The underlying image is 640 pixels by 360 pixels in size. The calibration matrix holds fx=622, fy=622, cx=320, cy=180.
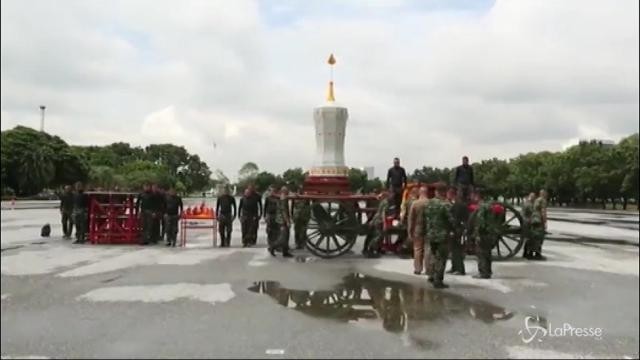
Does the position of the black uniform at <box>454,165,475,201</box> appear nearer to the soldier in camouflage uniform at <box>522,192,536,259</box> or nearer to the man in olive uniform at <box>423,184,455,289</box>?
the soldier in camouflage uniform at <box>522,192,536,259</box>

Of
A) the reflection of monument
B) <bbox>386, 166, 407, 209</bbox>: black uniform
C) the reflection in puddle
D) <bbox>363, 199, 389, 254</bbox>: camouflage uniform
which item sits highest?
the reflection of monument

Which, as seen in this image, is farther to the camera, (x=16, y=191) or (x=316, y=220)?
(x=316, y=220)

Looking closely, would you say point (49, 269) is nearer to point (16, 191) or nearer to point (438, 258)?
point (16, 191)

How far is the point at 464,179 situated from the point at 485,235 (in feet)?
9.65

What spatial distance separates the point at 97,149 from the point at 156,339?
105 metres

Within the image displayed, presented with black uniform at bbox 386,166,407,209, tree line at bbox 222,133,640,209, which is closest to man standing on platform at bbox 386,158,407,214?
black uniform at bbox 386,166,407,209

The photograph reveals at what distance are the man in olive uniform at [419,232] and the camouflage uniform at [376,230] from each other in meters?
2.29

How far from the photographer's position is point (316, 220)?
1435cm

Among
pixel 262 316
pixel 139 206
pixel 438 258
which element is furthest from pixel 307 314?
pixel 139 206

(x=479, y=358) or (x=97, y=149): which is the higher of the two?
(x=97, y=149)

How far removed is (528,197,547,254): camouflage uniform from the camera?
14.1m

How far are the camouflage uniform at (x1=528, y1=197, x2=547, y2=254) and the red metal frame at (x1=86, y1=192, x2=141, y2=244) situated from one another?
10141 mm

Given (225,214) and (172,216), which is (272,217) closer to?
(225,214)

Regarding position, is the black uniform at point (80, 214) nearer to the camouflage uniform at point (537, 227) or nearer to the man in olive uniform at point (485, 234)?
the man in olive uniform at point (485, 234)
